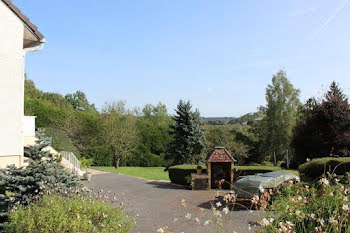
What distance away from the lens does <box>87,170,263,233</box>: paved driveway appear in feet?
23.8

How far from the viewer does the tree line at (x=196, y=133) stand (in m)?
15.5

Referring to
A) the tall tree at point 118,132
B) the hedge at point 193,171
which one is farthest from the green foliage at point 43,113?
the hedge at point 193,171

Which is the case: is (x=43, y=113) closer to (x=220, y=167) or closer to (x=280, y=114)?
(x=220, y=167)

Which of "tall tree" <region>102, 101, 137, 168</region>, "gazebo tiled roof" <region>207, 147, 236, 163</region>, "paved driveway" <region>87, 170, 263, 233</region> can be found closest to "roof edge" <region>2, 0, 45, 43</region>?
"paved driveway" <region>87, 170, 263, 233</region>

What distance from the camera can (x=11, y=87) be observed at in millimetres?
7387

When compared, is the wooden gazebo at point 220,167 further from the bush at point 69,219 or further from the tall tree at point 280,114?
the tall tree at point 280,114

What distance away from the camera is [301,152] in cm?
1614

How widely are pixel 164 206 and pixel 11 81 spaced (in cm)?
637

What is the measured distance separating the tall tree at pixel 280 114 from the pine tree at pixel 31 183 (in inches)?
943

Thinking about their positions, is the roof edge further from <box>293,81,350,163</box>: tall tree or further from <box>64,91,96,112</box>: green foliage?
<box>64,91,96,112</box>: green foliage

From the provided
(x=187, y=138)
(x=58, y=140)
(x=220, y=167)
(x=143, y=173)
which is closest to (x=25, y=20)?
(x=220, y=167)

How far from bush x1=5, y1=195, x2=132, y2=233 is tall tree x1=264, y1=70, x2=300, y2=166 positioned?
24.9 meters

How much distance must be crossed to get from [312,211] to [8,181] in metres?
6.41

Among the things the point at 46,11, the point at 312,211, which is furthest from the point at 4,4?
the point at 312,211
